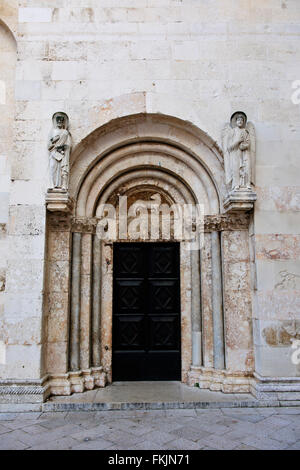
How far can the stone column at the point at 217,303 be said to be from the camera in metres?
4.88

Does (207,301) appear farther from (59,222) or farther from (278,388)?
(59,222)

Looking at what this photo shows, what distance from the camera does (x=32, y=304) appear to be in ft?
15.0

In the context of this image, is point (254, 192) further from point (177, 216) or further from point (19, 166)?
point (19, 166)

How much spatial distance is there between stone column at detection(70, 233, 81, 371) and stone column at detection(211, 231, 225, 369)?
1863 millimetres

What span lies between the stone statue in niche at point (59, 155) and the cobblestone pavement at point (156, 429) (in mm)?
2730

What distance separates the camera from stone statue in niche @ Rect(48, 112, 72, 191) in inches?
185

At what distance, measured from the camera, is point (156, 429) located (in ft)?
12.1

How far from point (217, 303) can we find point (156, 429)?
1877mm

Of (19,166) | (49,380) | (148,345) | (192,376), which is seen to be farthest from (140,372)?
(19,166)

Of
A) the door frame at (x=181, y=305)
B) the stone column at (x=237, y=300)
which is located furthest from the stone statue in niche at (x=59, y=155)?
the stone column at (x=237, y=300)

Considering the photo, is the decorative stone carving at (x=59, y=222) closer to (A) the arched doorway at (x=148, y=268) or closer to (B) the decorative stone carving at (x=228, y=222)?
(A) the arched doorway at (x=148, y=268)

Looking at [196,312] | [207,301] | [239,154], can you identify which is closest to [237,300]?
[207,301]

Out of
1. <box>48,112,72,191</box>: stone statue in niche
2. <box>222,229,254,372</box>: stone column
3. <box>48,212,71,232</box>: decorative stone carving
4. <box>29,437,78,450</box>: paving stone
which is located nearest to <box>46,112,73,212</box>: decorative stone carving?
<box>48,112,72,191</box>: stone statue in niche

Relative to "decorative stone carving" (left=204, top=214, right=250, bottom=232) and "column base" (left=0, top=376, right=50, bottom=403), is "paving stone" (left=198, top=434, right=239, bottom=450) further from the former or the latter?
"decorative stone carving" (left=204, top=214, right=250, bottom=232)
